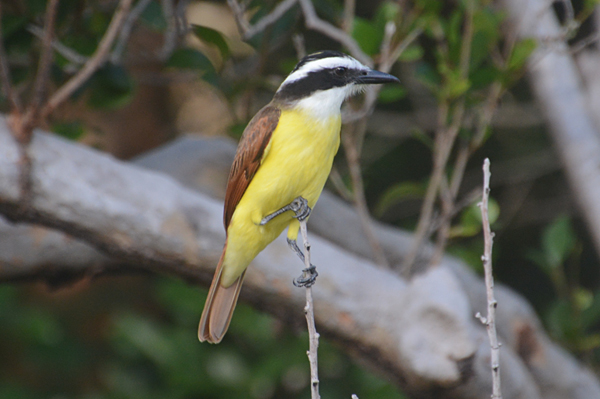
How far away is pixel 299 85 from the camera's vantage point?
2.35m

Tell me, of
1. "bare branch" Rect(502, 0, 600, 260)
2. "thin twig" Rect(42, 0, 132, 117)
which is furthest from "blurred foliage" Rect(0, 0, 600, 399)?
"thin twig" Rect(42, 0, 132, 117)

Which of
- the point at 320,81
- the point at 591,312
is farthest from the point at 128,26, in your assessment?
the point at 591,312

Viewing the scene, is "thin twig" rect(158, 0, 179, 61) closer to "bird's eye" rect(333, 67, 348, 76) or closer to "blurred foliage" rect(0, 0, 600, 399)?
"blurred foliage" rect(0, 0, 600, 399)

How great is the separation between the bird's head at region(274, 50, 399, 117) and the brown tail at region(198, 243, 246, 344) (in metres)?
0.63

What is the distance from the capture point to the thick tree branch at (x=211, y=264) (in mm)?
3039

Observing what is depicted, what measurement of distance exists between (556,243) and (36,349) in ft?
11.7

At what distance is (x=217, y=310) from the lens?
2.30 metres

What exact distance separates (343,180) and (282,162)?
1.94 meters

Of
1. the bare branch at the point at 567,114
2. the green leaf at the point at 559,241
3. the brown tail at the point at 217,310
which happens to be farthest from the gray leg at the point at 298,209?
the bare branch at the point at 567,114

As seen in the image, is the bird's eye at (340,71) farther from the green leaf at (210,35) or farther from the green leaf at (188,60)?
the green leaf at (188,60)

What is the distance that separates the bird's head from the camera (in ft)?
7.46

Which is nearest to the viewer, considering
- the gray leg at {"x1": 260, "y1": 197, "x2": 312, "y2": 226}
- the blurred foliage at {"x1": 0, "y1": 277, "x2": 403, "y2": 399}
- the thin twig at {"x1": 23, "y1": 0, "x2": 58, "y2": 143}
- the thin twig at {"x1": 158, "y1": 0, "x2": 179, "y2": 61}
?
the gray leg at {"x1": 260, "y1": 197, "x2": 312, "y2": 226}

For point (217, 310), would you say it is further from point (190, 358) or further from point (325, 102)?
point (190, 358)

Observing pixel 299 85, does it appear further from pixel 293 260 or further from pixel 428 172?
pixel 428 172
